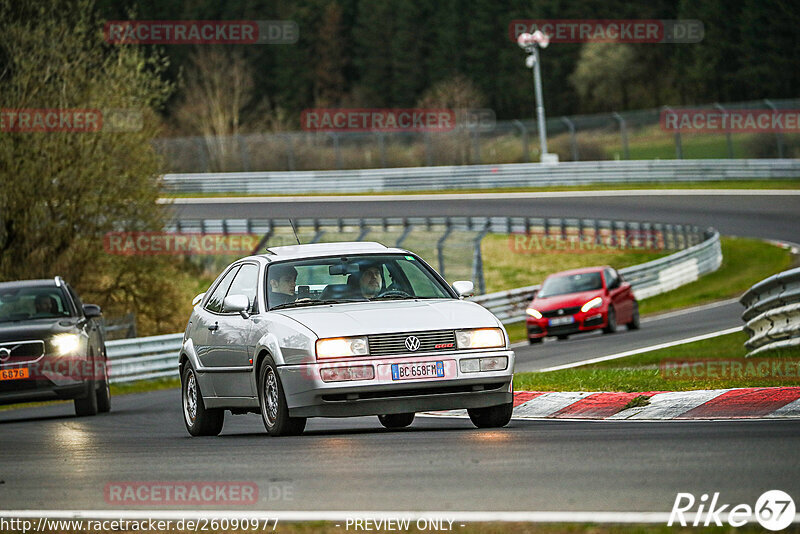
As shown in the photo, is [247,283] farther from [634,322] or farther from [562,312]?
[634,322]

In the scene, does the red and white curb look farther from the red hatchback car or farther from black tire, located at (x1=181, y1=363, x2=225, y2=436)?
the red hatchback car

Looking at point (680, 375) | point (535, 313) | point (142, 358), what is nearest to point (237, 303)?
point (680, 375)

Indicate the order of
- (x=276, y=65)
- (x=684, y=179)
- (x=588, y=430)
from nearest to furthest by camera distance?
(x=588, y=430)
(x=684, y=179)
(x=276, y=65)

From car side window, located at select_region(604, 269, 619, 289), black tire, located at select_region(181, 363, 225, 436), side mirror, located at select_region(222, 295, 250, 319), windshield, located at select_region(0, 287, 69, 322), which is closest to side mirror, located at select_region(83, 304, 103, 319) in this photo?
windshield, located at select_region(0, 287, 69, 322)

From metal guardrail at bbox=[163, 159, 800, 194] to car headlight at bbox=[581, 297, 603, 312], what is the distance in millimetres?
26510

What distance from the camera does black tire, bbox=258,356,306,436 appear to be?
1041 centimetres

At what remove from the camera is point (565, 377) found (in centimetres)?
1543

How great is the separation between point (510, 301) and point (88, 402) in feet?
59.7

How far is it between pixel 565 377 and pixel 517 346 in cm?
1191

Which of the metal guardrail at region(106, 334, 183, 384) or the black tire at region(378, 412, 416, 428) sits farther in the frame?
the metal guardrail at region(106, 334, 183, 384)

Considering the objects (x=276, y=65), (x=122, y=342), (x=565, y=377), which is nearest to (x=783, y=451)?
(x=565, y=377)

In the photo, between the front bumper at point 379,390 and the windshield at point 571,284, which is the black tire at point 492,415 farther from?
the windshield at point 571,284

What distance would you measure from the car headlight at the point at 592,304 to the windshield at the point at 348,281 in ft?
50.9

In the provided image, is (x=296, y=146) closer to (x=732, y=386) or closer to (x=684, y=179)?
(x=684, y=179)
